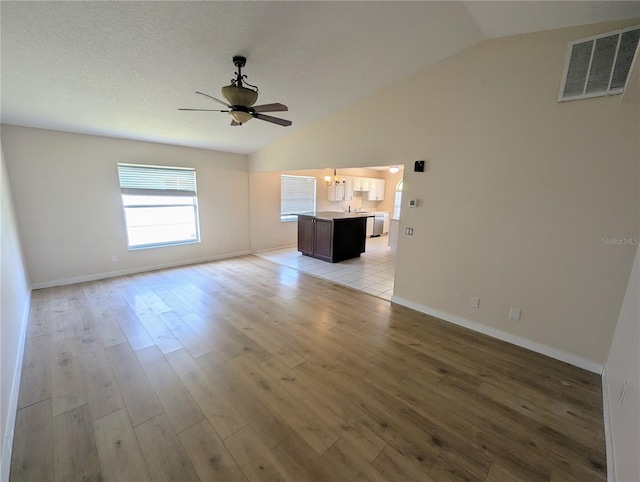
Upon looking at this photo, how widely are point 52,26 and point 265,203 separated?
4776 millimetres

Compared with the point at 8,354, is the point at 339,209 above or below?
above

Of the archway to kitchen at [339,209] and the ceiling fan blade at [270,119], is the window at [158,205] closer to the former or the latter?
the archway to kitchen at [339,209]

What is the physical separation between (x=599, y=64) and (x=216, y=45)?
3.30m

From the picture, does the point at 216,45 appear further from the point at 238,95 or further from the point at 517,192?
the point at 517,192

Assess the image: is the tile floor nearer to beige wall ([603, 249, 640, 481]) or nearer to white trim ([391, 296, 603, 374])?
white trim ([391, 296, 603, 374])

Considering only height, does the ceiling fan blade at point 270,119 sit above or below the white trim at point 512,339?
above

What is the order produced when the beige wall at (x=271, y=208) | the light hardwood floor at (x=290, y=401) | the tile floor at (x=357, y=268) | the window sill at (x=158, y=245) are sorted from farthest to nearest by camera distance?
the beige wall at (x=271, y=208), the window sill at (x=158, y=245), the tile floor at (x=357, y=268), the light hardwood floor at (x=290, y=401)

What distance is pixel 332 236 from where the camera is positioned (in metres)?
5.68

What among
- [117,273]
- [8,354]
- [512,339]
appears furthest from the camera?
[117,273]

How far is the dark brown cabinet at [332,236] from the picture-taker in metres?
5.74

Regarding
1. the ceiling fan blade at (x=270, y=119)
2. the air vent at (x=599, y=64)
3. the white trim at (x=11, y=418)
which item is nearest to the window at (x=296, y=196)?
the ceiling fan blade at (x=270, y=119)
